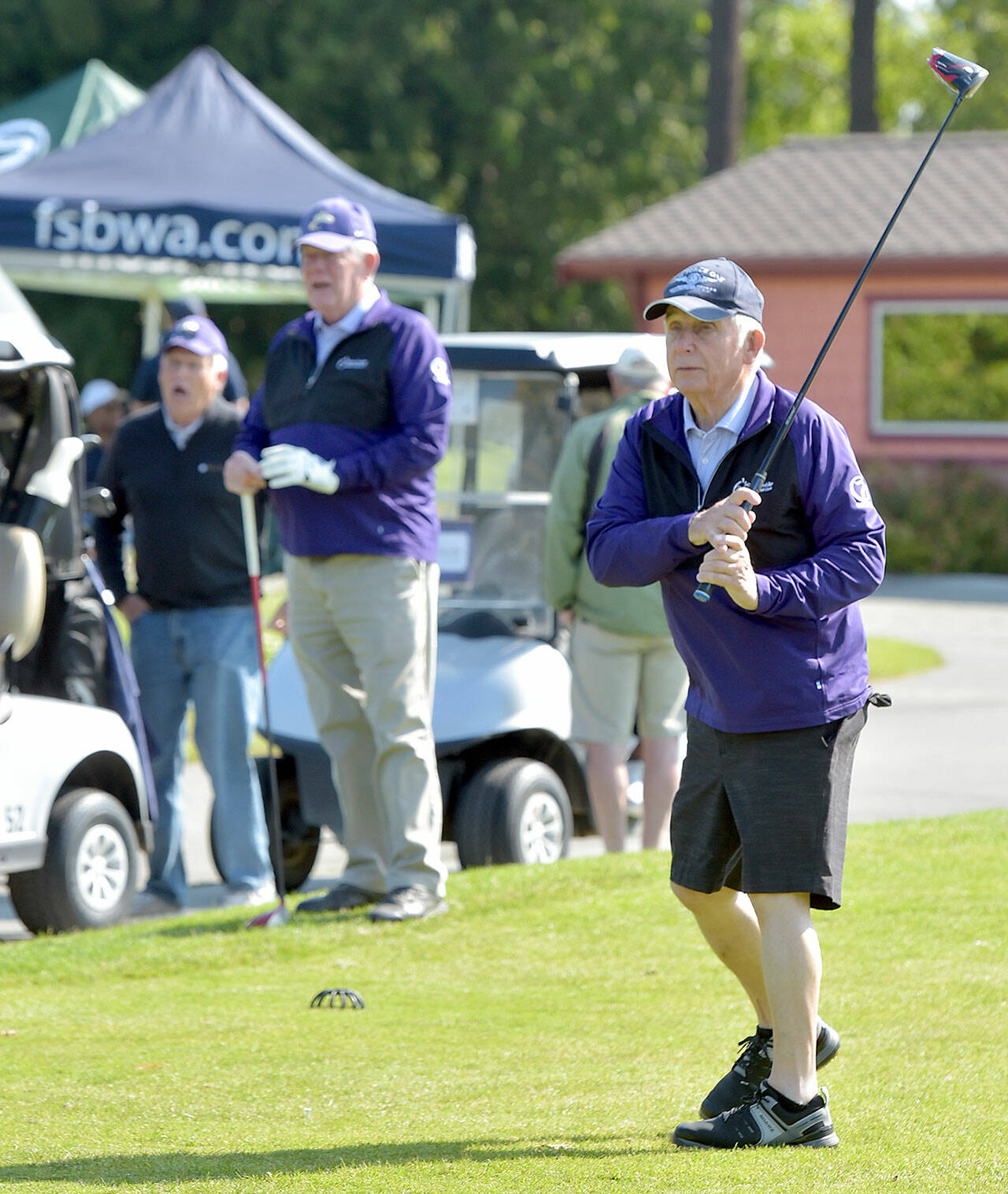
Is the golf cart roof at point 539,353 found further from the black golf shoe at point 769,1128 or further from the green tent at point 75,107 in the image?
the green tent at point 75,107

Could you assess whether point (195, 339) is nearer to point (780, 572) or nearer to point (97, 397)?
point (780, 572)

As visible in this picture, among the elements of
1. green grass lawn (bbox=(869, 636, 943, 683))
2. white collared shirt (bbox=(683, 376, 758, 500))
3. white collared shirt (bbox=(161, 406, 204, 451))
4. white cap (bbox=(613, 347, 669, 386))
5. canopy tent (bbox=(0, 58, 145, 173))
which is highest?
canopy tent (bbox=(0, 58, 145, 173))

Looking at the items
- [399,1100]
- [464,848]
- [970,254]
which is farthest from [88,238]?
[970,254]

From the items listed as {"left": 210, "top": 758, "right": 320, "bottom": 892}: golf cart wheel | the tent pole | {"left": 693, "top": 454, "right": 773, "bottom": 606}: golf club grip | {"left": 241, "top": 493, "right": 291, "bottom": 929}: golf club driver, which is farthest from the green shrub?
{"left": 693, "top": 454, "right": 773, "bottom": 606}: golf club grip

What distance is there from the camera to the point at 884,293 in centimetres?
2248

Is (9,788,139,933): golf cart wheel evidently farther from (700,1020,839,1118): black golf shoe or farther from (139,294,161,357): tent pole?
(139,294,161,357): tent pole

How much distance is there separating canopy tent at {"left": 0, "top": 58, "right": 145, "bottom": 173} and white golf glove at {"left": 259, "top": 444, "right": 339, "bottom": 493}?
39.7 ft

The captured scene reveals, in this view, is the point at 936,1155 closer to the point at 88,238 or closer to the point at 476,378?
the point at 476,378

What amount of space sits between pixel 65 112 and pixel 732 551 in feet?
53.3

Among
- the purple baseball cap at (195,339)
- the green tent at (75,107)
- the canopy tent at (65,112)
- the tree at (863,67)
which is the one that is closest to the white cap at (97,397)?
the canopy tent at (65,112)

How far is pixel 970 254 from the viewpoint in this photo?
2192cm

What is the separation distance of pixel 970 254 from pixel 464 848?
51.8 ft

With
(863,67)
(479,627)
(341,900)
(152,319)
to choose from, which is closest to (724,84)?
(863,67)

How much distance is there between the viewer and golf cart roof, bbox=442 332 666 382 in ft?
27.3
